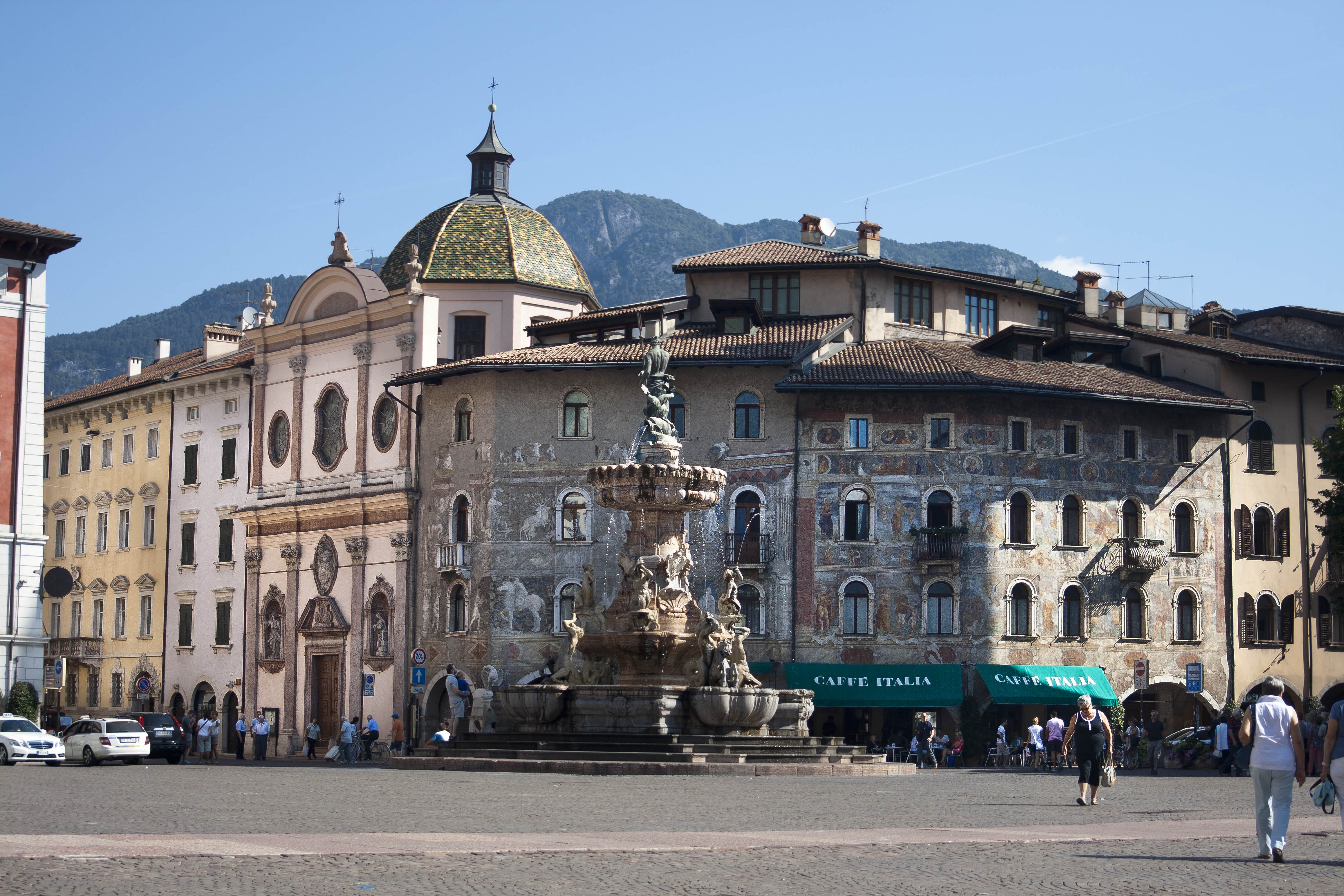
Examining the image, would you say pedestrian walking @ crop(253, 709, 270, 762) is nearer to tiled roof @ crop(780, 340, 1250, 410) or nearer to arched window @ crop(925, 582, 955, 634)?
tiled roof @ crop(780, 340, 1250, 410)

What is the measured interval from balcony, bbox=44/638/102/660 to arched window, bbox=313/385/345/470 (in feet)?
46.1

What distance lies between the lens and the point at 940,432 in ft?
168

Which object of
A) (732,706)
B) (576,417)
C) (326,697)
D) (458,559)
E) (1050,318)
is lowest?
(326,697)

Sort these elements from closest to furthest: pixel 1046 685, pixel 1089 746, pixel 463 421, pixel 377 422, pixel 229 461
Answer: pixel 1089 746
pixel 1046 685
pixel 463 421
pixel 377 422
pixel 229 461

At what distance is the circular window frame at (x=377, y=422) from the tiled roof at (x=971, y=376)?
13.3 metres

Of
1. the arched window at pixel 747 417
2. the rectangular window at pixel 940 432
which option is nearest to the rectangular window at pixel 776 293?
the arched window at pixel 747 417

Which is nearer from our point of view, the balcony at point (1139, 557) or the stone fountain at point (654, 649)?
the stone fountain at point (654, 649)

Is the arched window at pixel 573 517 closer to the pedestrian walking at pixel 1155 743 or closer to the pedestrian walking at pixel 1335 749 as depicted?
the pedestrian walking at pixel 1155 743

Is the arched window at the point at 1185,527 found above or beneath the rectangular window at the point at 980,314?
beneath

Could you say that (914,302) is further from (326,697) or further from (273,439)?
(326,697)

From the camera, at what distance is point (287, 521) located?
61.2 m

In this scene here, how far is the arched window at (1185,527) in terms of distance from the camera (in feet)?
176

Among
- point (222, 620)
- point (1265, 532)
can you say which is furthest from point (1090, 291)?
point (222, 620)

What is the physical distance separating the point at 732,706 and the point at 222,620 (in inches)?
1379
